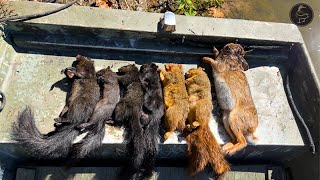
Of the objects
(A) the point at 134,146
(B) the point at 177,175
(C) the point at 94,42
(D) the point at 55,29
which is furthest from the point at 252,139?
(D) the point at 55,29

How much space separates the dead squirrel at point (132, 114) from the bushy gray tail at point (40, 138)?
2.25ft

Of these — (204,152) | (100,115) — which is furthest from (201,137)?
(100,115)

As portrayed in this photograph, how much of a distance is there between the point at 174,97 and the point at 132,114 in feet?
2.17

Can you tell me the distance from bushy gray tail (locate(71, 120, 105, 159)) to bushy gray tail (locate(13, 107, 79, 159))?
0.35ft

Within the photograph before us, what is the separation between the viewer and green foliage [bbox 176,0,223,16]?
7.87 metres

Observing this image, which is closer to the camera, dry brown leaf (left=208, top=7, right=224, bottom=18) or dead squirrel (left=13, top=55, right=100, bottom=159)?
dead squirrel (left=13, top=55, right=100, bottom=159)

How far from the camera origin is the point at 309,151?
588 centimetres

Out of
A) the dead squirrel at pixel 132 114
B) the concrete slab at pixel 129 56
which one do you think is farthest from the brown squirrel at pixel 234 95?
the dead squirrel at pixel 132 114

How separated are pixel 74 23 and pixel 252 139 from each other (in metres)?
3.00

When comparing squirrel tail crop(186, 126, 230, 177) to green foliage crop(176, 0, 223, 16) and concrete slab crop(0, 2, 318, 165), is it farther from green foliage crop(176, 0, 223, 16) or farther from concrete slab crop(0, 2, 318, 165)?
green foliage crop(176, 0, 223, 16)

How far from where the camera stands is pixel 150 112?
5.55m

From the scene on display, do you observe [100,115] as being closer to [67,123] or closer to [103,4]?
[67,123]

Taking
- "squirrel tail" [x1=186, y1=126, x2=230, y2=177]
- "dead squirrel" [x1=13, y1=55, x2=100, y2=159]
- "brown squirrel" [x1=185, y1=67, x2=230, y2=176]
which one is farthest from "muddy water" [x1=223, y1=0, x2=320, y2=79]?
"dead squirrel" [x1=13, y1=55, x2=100, y2=159]

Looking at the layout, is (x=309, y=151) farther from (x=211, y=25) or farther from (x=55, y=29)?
(x=55, y=29)
